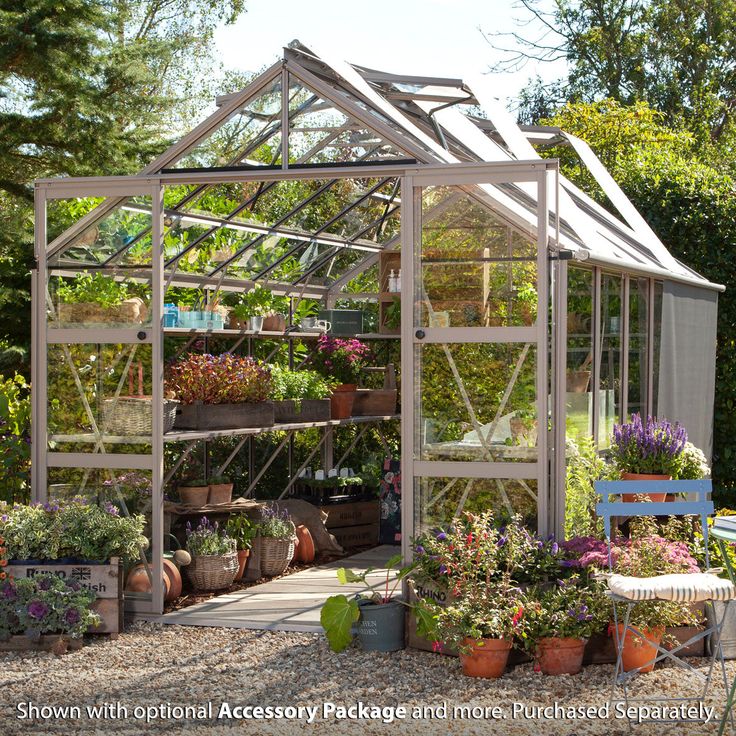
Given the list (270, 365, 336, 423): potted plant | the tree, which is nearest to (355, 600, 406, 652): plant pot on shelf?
(270, 365, 336, 423): potted plant

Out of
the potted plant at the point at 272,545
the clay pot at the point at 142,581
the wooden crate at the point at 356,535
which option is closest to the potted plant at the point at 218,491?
the potted plant at the point at 272,545

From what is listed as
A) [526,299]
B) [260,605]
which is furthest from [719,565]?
[260,605]

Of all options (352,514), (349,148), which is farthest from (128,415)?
(352,514)

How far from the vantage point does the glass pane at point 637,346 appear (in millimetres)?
8500

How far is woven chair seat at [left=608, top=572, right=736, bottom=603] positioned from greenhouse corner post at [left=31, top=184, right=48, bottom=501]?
3.84 m

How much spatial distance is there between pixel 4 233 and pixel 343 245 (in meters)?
3.42

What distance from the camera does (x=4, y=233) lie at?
10969 millimetres

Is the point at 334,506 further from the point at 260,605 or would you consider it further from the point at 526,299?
the point at 526,299

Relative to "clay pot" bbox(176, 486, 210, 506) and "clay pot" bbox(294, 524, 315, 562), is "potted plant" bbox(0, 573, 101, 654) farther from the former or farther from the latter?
"clay pot" bbox(294, 524, 315, 562)

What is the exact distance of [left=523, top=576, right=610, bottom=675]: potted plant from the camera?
5.61 metres

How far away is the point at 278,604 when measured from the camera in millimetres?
7375

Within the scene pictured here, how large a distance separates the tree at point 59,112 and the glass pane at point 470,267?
5020mm

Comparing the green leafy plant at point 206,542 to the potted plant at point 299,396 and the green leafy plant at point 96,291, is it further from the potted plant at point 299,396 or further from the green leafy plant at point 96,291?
the green leafy plant at point 96,291

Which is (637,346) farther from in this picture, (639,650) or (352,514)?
(639,650)
